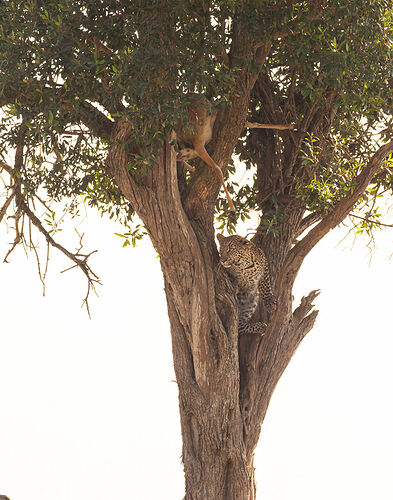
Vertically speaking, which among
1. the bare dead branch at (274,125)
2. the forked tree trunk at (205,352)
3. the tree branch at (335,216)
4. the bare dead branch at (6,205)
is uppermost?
the bare dead branch at (274,125)

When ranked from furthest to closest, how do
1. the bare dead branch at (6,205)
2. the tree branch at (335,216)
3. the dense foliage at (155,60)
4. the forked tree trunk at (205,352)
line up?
the bare dead branch at (6,205) < the tree branch at (335,216) < the forked tree trunk at (205,352) < the dense foliage at (155,60)

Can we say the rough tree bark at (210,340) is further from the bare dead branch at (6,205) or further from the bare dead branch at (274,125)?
the bare dead branch at (6,205)

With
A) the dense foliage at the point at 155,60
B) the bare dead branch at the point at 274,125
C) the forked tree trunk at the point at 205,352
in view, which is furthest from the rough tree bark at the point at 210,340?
the bare dead branch at the point at 274,125

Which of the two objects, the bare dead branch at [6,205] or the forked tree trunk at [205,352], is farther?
the bare dead branch at [6,205]

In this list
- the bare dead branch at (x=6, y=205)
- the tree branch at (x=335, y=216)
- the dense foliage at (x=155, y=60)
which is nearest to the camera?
the dense foliage at (x=155, y=60)

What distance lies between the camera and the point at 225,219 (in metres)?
7.66

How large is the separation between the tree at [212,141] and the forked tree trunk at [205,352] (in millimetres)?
13

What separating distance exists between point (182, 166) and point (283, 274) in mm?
1421

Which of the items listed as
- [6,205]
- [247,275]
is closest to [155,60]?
[247,275]

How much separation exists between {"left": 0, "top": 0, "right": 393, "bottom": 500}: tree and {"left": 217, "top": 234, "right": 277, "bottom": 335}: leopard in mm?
98

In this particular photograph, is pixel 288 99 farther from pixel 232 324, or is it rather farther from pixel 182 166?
pixel 232 324

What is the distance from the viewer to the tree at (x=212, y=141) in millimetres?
5188

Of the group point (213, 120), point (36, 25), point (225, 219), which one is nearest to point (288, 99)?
point (213, 120)

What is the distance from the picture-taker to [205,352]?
20.9 feet
